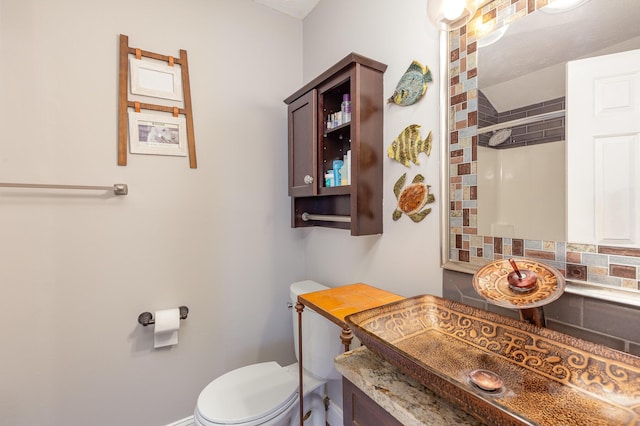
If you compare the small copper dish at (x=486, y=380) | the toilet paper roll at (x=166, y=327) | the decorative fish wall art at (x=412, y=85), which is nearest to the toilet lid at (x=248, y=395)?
the toilet paper roll at (x=166, y=327)

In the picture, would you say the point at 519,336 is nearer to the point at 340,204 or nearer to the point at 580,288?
the point at 580,288

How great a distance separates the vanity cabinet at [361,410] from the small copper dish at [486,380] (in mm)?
199

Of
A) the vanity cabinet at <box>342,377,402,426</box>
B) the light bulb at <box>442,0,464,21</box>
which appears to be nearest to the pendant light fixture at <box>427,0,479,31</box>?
the light bulb at <box>442,0,464,21</box>

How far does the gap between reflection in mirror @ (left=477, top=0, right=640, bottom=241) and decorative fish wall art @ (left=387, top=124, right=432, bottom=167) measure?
0.70 ft

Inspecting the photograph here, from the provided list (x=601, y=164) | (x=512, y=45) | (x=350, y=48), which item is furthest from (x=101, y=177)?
(x=601, y=164)

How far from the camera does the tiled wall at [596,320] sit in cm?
68

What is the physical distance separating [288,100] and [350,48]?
441mm

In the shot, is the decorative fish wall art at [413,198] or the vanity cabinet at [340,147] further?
the vanity cabinet at [340,147]

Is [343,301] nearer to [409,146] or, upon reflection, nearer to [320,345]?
[320,345]

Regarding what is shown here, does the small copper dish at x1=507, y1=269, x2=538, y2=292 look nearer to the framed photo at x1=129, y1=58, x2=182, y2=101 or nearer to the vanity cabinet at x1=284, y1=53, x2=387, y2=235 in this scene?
the vanity cabinet at x1=284, y1=53, x2=387, y2=235

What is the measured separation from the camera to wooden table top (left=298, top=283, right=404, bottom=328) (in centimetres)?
101

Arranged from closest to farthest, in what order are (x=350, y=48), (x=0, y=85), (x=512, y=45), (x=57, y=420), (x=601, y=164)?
(x=601, y=164)
(x=512, y=45)
(x=0, y=85)
(x=57, y=420)
(x=350, y=48)

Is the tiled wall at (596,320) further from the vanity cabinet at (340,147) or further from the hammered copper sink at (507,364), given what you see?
the vanity cabinet at (340,147)

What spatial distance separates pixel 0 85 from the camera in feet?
4.05
